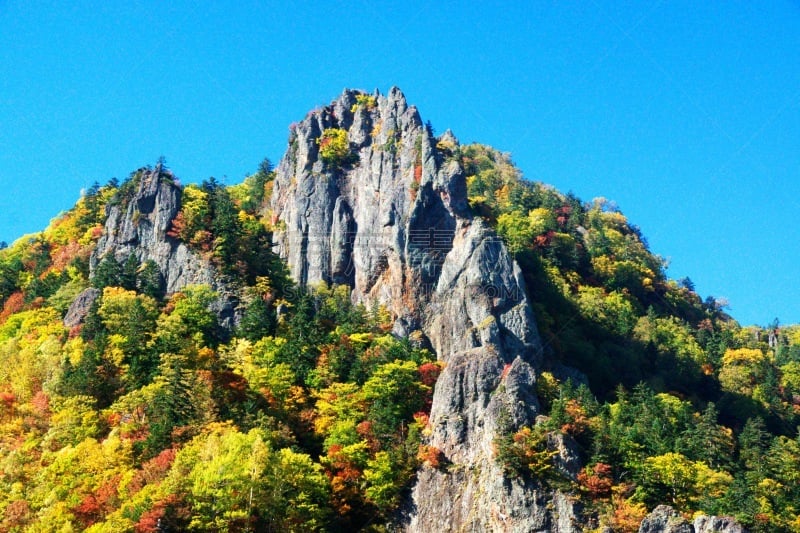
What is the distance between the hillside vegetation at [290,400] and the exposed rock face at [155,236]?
1.05 m

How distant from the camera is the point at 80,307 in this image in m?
77.4

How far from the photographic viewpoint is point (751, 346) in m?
98.5

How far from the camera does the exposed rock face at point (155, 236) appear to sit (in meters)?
83.1

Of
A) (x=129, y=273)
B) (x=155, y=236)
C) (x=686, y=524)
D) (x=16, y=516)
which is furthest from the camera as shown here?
(x=155, y=236)

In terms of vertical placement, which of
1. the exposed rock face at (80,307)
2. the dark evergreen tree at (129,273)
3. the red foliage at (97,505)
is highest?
the dark evergreen tree at (129,273)

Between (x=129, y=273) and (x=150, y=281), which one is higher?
(x=129, y=273)

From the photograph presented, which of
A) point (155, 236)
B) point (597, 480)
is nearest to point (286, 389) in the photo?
point (597, 480)

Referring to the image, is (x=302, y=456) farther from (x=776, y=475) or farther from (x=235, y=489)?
(x=776, y=475)

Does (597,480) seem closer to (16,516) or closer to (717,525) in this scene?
(717,525)

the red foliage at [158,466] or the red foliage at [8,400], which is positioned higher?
the red foliage at [8,400]

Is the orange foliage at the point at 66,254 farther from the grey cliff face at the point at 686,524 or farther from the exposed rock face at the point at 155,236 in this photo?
the grey cliff face at the point at 686,524

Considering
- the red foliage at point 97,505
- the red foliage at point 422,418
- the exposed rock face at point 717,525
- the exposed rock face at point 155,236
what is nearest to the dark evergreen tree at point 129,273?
the exposed rock face at point 155,236

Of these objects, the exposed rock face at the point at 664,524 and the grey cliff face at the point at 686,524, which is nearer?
the grey cliff face at the point at 686,524

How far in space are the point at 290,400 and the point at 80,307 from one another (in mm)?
17940
